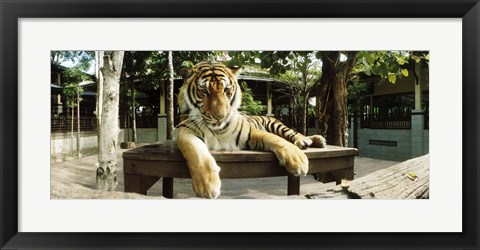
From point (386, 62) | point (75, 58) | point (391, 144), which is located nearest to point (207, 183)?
point (75, 58)

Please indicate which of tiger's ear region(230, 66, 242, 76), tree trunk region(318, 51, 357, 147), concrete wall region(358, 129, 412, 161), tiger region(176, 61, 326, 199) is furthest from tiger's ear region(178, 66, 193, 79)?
concrete wall region(358, 129, 412, 161)

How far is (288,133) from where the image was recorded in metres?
1.88

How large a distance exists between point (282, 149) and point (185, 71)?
2.62ft

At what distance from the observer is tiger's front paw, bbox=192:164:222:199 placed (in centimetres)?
177

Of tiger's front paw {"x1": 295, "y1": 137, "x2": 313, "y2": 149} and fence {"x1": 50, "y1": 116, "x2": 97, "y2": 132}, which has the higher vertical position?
fence {"x1": 50, "y1": 116, "x2": 97, "y2": 132}

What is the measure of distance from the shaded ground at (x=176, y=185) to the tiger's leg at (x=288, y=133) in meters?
0.22

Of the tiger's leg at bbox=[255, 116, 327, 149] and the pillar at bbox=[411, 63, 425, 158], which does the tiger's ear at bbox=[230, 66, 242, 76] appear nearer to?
the tiger's leg at bbox=[255, 116, 327, 149]

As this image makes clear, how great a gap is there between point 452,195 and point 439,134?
0.38m

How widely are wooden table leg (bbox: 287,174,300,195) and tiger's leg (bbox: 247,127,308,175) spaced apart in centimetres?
3

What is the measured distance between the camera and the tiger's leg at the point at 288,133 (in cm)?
186

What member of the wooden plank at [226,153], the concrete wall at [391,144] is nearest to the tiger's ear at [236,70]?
the wooden plank at [226,153]
